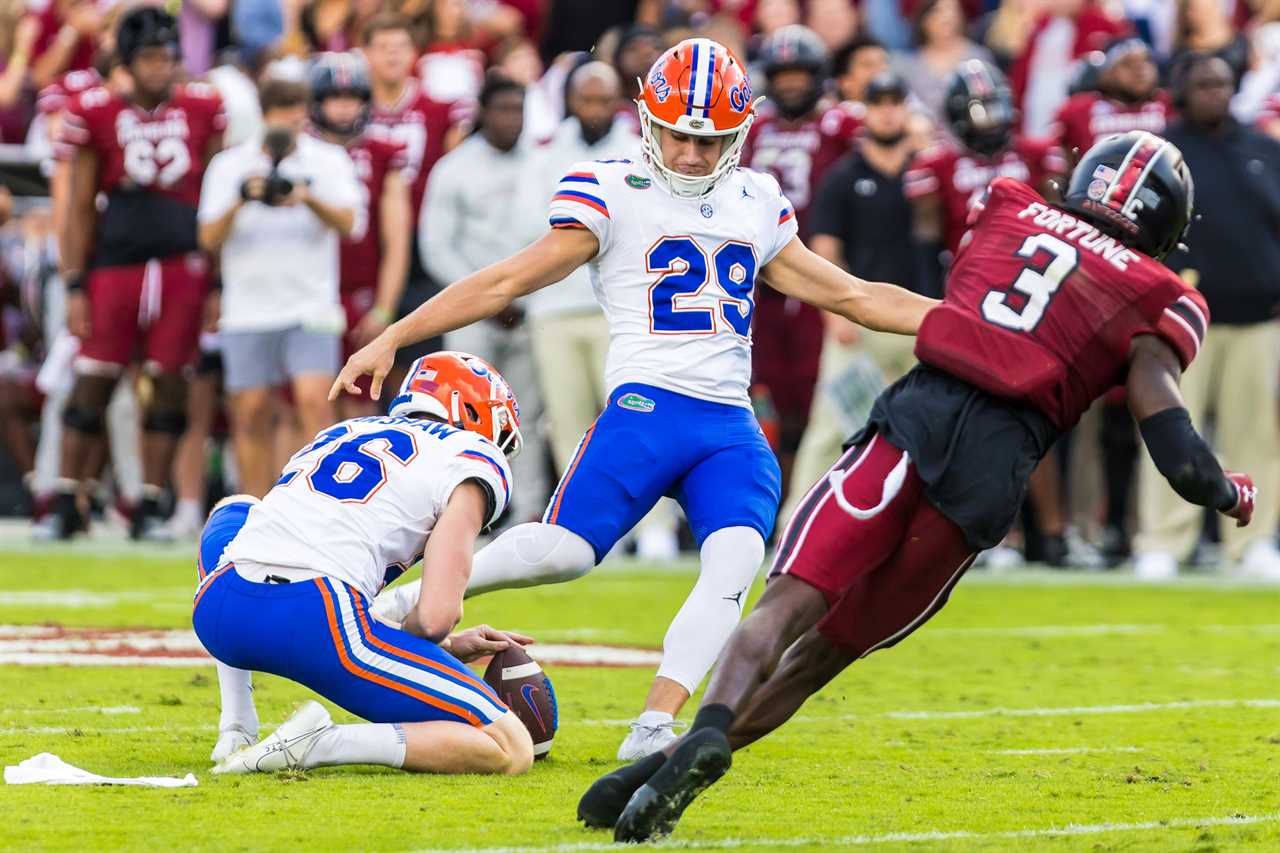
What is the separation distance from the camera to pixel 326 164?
10.9 metres

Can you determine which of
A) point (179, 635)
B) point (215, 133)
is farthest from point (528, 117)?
point (179, 635)

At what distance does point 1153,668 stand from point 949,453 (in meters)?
3.24

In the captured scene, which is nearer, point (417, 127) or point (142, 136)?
point (142, 136)

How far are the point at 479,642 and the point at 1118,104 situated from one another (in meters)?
6.76

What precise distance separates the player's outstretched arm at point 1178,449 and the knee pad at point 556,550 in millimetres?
1627

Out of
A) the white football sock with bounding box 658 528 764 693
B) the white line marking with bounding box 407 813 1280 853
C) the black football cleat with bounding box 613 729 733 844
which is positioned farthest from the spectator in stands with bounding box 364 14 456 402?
the black football cleat with bounding box 613 729 733 844

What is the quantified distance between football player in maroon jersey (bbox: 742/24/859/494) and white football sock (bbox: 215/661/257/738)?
663 cm

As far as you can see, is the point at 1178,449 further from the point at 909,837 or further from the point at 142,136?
the point at 142,136

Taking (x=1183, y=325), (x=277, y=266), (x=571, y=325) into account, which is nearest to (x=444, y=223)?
(x=571, y=325)

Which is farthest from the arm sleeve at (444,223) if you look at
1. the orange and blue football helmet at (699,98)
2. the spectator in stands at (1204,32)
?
the orange and blue football helmet at (699,98)

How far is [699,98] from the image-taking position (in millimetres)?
5527

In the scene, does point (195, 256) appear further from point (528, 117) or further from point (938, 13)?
point (938, 13)

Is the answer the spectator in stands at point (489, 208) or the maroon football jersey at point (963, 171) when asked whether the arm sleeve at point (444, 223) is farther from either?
the maroon football jersey at point (963, 171)

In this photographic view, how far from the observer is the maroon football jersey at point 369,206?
11.6 m
